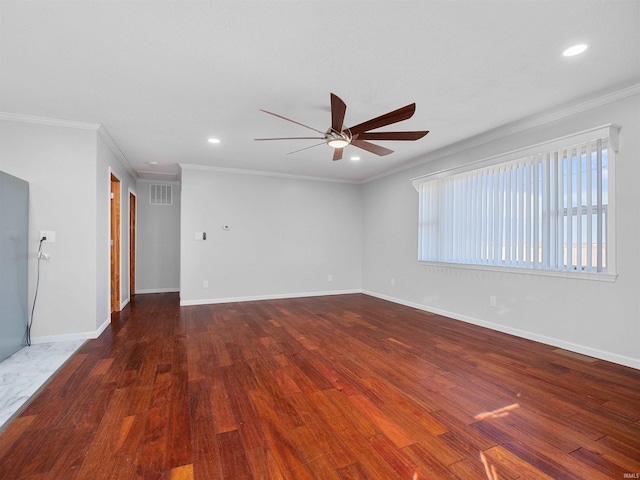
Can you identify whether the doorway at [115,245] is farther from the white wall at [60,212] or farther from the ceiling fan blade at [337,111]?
the ceiling fan blade at [337,111]

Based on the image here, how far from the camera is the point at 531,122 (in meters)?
3.43

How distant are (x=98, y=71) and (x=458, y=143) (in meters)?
4.16

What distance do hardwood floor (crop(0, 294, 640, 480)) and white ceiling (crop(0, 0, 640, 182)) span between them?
2487 millimetres

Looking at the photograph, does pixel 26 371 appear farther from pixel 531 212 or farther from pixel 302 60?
pixel 531 212

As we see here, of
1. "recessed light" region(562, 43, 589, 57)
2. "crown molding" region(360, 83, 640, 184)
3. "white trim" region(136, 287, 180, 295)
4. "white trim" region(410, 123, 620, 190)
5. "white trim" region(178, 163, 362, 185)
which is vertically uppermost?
"recessed light" region(562, 43, 589, 57)

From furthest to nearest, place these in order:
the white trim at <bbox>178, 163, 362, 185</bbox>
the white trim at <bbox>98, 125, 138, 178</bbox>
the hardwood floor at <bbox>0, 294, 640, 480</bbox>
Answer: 1. the white trim at <bbox>178, 163, 362, 185</bbox>
2. the white trim at <bbox>98, 125, 138, 178</bbox>
3. the hardwood floor at <bbox>0, 294, 640, 480</bbox>

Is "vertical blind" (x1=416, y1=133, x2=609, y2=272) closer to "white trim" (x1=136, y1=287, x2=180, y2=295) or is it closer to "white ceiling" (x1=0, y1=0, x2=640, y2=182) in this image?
"white ceiling" (x1=0, y1=0, x2=640, y2=182)

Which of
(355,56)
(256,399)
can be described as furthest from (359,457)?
(355,56)

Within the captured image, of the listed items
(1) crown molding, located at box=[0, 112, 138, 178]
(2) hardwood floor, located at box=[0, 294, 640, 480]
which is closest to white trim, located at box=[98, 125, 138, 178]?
(1) crown molding, located at box=[0, 112, 138, 178]

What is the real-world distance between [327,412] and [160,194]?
21.4ft

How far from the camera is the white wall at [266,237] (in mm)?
5508

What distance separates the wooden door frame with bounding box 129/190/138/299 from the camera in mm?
6238

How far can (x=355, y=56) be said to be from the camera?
2.25m

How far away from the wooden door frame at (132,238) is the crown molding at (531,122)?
18.8 ft
